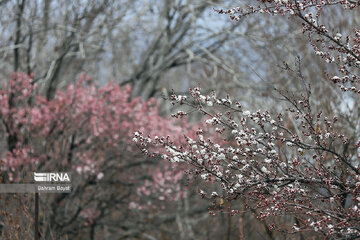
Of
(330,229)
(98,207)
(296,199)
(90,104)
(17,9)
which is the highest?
(17,9)

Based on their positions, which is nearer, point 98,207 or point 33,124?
point 33,124

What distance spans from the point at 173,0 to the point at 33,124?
468cm

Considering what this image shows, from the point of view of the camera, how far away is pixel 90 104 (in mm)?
8656

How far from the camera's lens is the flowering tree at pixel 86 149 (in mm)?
7762

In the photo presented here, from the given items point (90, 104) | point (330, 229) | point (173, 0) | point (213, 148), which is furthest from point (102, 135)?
point (330, 229)

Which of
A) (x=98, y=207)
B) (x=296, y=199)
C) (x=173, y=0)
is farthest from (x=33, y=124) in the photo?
(x=296, y=199)

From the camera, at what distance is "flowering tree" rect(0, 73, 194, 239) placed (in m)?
7.76

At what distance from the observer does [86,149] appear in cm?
854

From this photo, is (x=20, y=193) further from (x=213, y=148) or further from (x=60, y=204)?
(x=213, y=148)

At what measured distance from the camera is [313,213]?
341cm

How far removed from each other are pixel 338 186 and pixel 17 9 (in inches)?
289

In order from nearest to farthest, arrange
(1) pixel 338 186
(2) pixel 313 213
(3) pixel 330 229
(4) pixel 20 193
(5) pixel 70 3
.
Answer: (3) pixel 330 229, (2) pixel 313 213, (1) pixel 338 186, (4) pixel 20 193, (5) pixel 70 3

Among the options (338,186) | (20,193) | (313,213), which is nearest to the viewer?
(313,213)

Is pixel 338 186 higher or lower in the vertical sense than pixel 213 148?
lower
